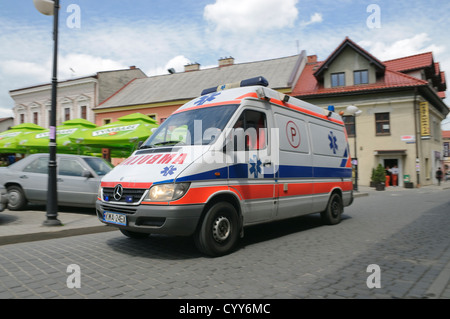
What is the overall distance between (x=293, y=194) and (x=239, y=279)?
9.29 ft

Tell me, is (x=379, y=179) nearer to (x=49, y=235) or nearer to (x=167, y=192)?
(x=49, y=235)

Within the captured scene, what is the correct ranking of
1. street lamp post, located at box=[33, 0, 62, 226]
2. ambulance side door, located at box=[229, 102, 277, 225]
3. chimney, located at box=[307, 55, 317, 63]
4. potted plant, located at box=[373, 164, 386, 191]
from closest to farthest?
ambulance side door, located at box=[229, 102, 277, 225] → street lamp post, located at box=[33, 0, 62, 226] → potted plant, located at box=[373, 164, 386, 191] → chimney, located at box=[307, 55, 317, 63]

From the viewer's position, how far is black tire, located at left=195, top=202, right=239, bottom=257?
4.79 meters

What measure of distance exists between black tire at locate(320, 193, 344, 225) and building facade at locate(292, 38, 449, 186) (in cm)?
1851

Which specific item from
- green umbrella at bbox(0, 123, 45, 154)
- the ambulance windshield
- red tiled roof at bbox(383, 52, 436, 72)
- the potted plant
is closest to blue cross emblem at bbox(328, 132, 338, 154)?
the ambulance windshield

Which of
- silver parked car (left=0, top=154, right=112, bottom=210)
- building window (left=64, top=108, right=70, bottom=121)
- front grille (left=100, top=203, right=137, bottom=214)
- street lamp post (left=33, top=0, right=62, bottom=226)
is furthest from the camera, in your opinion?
building window (left=64, top=108, right=70, bottom=121)

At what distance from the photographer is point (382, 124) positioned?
26500 mm

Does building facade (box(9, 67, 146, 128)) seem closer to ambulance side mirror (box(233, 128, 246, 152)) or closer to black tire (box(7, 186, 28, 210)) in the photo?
black tire (box(7, 186, 28, 210))

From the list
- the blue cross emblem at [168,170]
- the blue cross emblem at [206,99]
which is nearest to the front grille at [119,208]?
the blue cross emblem at [168,170]

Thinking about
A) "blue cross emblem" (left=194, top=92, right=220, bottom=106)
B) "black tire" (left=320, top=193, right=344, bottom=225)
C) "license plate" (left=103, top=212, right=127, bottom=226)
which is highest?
"blue cross emblem" (left=194, top=92, right=220, bottom=106)

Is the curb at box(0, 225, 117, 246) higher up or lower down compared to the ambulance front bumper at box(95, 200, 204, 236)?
lower down

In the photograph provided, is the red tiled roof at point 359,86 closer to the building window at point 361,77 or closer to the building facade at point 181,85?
the building window at point 361,77

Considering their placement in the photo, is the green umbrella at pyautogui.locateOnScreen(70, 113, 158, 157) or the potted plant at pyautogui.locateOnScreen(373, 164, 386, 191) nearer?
the green umbrella at pyautogui.locateOnScreen(70, 113, 158, 157)

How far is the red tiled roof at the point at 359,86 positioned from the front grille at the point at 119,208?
2493 centimetres
